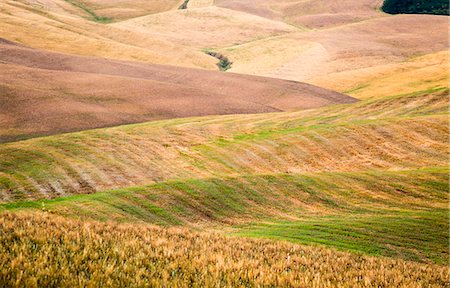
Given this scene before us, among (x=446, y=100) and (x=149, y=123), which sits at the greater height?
(x=446, y=100)

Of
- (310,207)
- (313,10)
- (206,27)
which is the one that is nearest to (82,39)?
(206,27)

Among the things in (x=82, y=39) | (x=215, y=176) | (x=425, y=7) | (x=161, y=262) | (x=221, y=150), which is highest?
(x=161, y=262)

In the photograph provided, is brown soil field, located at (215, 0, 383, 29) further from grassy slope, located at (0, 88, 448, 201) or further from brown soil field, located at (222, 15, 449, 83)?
grassy slope, located at (0, 88, 448, 201)

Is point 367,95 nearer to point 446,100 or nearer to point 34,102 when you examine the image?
point 446,100

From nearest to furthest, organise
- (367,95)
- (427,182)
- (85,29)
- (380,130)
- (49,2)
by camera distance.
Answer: (427,182) → (380,130) → (367,95) → (85,29) → (49,2)

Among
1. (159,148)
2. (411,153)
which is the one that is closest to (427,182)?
(411,153)

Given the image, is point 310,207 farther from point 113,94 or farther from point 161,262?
point 113,94
